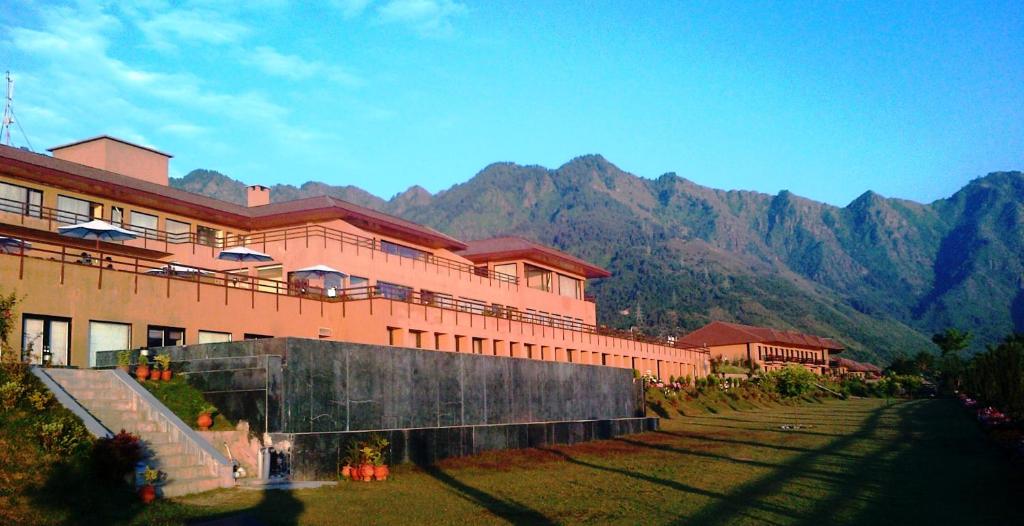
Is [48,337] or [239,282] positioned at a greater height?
[239,282]

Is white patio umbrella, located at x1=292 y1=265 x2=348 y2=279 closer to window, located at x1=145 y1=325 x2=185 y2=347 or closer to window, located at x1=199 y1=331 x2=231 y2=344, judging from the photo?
window, located at x1=199 y1=331 x2=231 y2=344

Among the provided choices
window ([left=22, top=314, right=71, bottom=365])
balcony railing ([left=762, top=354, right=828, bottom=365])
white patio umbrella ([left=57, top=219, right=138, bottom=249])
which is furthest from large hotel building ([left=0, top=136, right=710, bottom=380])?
balcony railing ([left=762, top=354, right=828, bottom=365])

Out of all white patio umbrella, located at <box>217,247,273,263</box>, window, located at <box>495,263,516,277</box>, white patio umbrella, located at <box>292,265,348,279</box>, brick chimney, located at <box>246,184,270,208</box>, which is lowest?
white patio umbrella, located at <box>292,265,348,279</box>

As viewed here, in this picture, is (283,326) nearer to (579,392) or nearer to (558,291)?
(579,392)

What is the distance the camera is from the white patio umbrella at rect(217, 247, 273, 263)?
38062mm

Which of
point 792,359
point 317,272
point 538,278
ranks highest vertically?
point 538,278

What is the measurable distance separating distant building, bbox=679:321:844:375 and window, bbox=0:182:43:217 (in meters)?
79.5

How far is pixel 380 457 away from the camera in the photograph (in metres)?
23.9

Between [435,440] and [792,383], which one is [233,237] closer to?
[435,440]

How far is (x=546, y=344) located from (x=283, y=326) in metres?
20.3

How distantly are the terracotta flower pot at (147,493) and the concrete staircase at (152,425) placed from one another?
57 cm

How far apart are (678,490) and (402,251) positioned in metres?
30.6

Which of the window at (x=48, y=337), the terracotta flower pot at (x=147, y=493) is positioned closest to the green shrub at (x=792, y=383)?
the window at (x=48, y=337)

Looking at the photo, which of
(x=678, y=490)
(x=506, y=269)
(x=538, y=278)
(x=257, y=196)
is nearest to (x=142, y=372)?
(x=678, y=490)
